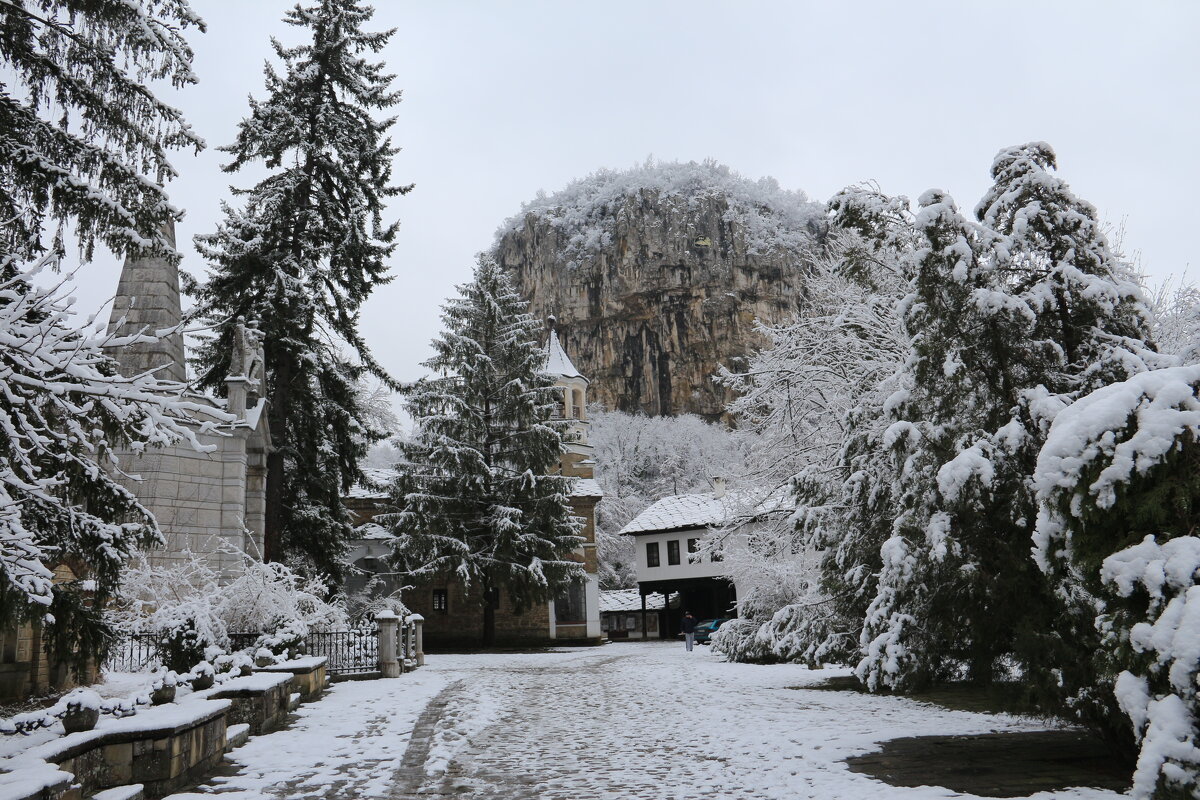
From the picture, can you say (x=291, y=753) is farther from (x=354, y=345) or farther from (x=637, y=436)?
(x=637, y=436)

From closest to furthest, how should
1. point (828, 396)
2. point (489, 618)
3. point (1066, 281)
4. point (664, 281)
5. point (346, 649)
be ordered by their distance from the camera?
point (1066, 281), point (828, 396), point (346, 649), point (489, 618), point (664, 281)

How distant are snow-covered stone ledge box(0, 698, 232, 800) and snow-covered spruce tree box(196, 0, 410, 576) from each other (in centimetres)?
1334

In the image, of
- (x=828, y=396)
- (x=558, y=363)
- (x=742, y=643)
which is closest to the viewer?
(x=828, y=396)

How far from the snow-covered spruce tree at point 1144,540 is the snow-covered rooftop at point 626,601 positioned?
42.2 m

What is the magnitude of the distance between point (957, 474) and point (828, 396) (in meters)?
7.94

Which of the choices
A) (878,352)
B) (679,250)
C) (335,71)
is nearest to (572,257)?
(679,250)

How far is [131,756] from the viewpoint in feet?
19.3

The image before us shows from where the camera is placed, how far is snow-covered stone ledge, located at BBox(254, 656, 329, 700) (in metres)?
11.1

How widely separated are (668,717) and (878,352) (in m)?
6.42

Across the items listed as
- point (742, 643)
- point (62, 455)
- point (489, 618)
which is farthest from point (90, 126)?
point (489, 618)

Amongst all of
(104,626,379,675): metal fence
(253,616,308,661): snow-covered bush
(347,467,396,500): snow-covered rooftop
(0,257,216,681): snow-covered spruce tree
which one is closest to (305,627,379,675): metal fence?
(104,626,379,675): metal fence

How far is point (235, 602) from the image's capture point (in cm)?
1313

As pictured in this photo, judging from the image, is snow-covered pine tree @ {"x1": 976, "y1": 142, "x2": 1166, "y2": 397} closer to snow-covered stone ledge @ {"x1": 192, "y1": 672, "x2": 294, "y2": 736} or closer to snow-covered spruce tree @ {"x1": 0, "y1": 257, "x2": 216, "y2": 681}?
snow-covered spruce tree @ {"x1": 0, "y1": 257, "x2": 216, "y2": 681}

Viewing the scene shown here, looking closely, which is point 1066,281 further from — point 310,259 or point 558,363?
point 558,363
